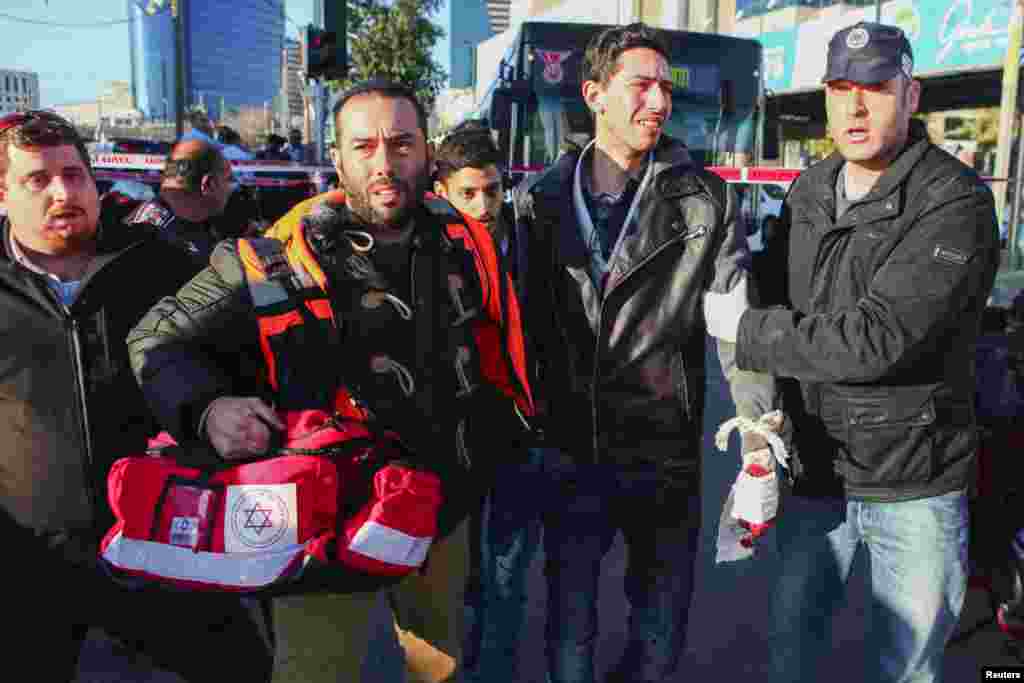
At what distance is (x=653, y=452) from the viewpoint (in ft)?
8.32

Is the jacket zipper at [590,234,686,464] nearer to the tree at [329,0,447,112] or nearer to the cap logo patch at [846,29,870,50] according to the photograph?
the cap logo patch at [846,29,870,50]

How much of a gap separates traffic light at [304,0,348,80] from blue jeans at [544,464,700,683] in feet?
31.5

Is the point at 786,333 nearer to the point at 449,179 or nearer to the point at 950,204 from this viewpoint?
the point at 950,204

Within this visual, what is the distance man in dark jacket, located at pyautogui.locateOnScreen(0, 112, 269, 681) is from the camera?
7.57ft

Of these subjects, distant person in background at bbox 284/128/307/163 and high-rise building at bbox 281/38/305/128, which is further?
distant person in background at bbox 284/128/307/163

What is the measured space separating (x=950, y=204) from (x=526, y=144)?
25.0 ft

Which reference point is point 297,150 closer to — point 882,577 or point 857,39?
point 857,39

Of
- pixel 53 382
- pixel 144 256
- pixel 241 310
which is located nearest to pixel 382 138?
pixel 241 310

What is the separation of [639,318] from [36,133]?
5.74 feet

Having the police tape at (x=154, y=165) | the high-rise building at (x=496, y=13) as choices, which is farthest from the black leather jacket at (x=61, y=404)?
the high-rise building at (x=496, y=13)

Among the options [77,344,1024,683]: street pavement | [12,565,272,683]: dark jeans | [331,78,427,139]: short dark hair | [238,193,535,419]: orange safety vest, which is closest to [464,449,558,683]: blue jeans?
[238,193,535,419]: orange safety vest

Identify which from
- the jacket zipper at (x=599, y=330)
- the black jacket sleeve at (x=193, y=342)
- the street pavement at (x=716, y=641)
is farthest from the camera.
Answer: the street pavement at (x=716, y=641)

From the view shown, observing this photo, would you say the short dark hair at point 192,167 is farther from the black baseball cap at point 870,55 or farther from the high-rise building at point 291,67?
the high-rise building at point 291,67

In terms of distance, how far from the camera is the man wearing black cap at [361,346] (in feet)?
6.46
